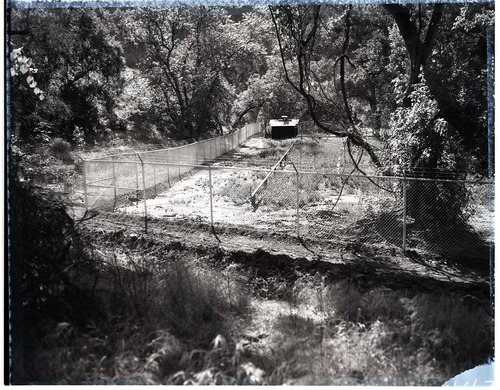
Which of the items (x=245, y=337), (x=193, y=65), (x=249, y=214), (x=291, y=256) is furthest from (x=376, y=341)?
(x=193, y=65)

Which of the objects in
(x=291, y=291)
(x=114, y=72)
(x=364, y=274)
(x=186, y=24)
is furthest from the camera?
(x=186, y=24)

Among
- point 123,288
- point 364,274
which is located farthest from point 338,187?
point 123,288

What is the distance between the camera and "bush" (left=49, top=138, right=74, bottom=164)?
10.6m

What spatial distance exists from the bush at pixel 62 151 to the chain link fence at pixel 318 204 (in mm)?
451

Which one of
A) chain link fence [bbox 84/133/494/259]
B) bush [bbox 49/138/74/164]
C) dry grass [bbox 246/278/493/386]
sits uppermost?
bush [bbox 49/138/74/164]

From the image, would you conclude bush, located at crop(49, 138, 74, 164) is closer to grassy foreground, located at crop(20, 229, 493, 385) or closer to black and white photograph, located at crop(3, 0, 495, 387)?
black and white photograph, located at crop(3, 0, 495, 387)

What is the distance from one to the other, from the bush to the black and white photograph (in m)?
0.05

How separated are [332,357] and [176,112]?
1357cm

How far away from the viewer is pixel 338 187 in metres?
12.3

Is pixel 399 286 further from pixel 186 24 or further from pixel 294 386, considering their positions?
pixel 186 24

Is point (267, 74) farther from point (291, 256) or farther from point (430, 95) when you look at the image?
point (291, 256)

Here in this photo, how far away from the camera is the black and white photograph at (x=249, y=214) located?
436cm

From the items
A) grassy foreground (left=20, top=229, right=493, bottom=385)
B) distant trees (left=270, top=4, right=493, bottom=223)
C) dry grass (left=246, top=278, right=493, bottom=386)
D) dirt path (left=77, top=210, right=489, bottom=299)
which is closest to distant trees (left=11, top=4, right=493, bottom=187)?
distant trees (left=270, top=4, right=493, bottom=223)

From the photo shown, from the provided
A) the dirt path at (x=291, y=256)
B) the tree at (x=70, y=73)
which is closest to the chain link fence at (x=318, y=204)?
the dirt path at (x=291, y=256)
